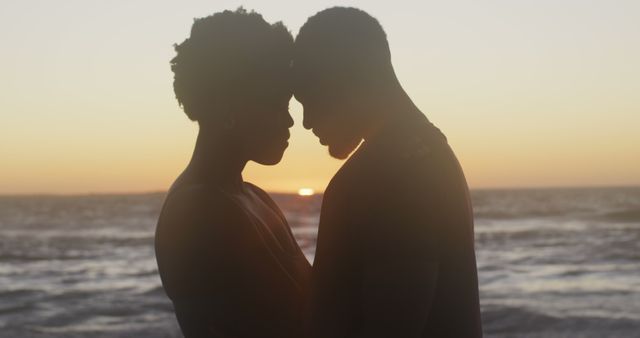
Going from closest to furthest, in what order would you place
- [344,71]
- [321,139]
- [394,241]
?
[394,241], [344,71], [321,139]

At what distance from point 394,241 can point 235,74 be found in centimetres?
91

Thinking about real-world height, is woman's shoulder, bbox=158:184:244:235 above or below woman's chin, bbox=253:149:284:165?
below

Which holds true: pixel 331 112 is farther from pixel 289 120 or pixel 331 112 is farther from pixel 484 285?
pixel 484 285

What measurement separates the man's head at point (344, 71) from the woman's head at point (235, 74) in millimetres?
305

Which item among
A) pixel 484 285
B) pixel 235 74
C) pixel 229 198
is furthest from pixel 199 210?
pixel 484 285

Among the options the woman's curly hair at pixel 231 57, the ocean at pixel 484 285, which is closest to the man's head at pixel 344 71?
the woman's curly hair at pixel 231 57

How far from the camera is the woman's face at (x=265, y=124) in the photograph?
2857 mm

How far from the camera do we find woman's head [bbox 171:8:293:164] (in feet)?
9.23

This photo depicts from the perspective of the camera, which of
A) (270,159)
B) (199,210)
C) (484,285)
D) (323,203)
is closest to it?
(323,203)

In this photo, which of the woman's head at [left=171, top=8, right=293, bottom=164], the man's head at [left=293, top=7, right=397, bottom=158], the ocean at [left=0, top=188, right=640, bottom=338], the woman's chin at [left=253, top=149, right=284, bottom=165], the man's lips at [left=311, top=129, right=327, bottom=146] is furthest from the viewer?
the ocean at [left=0, top=188, right=640, bottom=338]

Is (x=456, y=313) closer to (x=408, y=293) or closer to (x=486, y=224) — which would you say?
(x=408, y=293)

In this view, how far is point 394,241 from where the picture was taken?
219 centimetres

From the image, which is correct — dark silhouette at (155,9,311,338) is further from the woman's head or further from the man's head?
the man's head

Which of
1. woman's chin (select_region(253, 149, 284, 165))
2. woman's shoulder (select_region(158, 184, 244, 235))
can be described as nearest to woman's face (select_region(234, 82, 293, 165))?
woman's chin (select_region(253, 149, 284, 165))
